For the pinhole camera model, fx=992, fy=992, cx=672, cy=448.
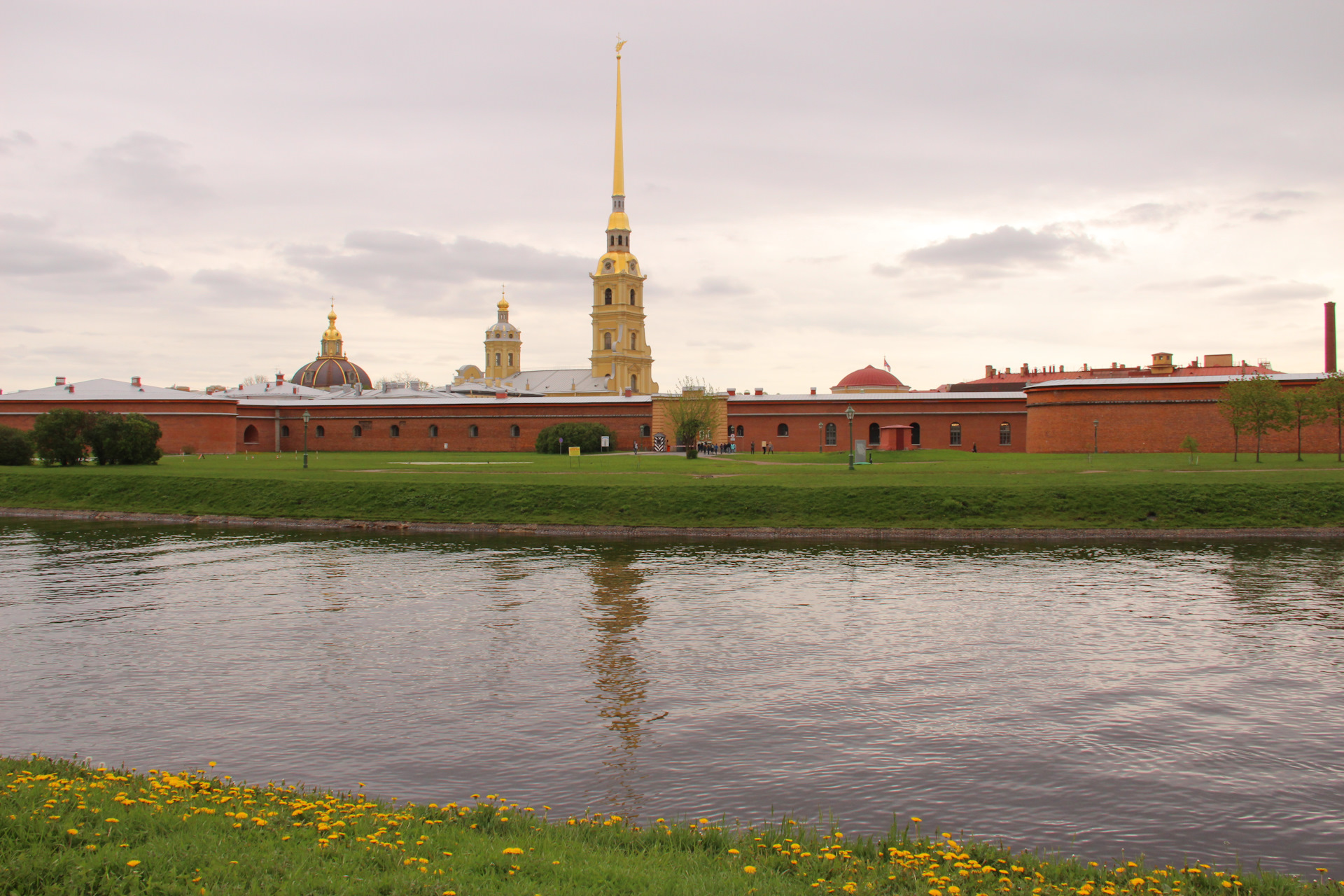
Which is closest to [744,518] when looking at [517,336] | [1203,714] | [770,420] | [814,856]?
A: [1203,714]

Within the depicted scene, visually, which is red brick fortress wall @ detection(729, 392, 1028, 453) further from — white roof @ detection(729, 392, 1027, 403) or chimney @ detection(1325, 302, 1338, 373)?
chimney @ detection(1325, 302, 1338, 373)

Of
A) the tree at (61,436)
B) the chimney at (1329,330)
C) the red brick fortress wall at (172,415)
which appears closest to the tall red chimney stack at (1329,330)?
the chimney at (1329,330)

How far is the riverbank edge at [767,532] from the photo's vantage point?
76.6 feet

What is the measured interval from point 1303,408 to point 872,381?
1512 inches

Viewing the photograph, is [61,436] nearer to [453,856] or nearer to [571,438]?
[571,438]

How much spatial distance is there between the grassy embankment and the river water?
21.6 feet

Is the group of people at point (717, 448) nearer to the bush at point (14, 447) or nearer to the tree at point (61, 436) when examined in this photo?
the tree at point (61, 436)

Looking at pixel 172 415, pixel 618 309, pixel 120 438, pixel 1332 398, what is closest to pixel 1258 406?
pixel 1332 398

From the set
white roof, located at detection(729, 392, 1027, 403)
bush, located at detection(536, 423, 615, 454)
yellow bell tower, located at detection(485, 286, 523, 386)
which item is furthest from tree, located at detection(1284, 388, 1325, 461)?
yellow bell tower, located at detection(485, 286, 523, 386)

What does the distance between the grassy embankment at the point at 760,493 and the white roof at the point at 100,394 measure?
16195mm

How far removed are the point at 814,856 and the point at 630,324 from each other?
316 feet

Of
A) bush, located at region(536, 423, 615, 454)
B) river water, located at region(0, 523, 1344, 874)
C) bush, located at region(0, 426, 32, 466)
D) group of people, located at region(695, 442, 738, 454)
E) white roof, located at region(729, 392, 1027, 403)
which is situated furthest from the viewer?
bush, located at region(536, 423, 615, 454)

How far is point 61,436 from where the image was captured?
130 feet

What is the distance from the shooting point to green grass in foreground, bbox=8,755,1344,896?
505 centimetres
